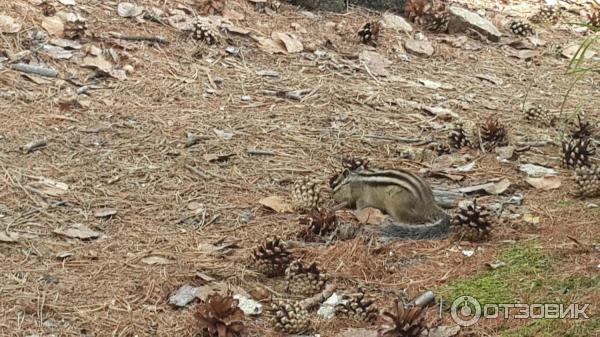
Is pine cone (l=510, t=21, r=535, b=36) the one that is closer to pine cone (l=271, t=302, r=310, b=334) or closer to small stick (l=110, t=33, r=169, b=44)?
small stick (l=110, t=33, r=169, b=44)

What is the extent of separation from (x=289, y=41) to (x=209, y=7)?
1.86 feet

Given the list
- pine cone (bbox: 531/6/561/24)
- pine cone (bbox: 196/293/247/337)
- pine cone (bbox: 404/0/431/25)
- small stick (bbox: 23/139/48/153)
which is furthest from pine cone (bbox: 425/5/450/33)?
pine cone (bbox: 196/293/247/337)

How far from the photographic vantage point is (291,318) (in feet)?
9.12

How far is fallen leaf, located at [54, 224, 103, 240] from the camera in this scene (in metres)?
3.50

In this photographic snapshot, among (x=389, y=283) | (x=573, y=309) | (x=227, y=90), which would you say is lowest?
(x=227, y=90)

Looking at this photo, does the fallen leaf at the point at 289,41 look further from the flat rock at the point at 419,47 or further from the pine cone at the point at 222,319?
the pine cone at the point at 222,319

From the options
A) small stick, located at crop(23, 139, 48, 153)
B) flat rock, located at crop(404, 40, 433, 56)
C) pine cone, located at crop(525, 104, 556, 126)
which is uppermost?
pine cone, located at crop(525, 104, 556, 126)

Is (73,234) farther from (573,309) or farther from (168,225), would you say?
(573,309)

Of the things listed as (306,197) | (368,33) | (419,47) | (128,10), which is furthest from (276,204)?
(419,47)

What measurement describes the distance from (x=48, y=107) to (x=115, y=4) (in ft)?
4.38

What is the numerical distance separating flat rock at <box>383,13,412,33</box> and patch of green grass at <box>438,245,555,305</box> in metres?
3.60

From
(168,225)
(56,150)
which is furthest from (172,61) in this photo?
(168,225)

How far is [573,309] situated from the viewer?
2.58m

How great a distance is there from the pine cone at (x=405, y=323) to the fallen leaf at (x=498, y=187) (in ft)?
4.88
